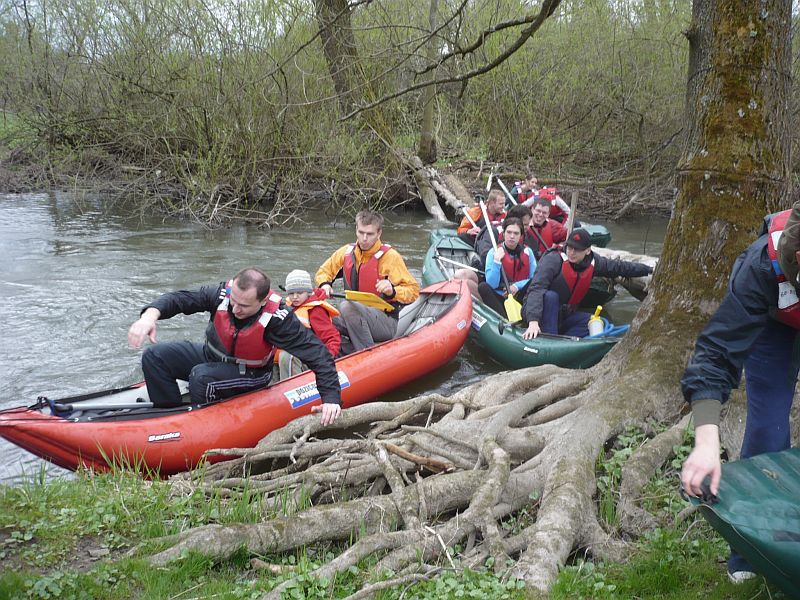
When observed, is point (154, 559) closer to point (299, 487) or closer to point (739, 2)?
point (299, 487)

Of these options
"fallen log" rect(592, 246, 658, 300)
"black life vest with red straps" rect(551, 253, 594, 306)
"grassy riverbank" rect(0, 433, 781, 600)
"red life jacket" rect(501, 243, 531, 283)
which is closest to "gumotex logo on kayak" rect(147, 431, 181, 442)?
"grassy riverbank" rect(0, 433, 781, 600)

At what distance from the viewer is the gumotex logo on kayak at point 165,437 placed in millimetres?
4516

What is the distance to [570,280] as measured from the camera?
265 inches

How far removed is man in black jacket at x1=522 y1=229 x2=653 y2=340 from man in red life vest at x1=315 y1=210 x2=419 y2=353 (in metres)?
1.11

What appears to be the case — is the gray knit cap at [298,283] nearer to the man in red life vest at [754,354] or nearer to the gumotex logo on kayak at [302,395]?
the gumotex logo on kayak at [302,395]

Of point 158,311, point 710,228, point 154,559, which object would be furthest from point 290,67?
point 154,559

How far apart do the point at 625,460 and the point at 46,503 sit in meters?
2.69

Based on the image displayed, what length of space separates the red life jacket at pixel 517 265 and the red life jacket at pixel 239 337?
135 inches

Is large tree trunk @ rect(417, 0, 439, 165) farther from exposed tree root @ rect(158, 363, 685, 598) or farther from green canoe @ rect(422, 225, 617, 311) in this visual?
exposed tree root @ rect(158, 363, 685, 598)

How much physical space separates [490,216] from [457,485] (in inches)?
261

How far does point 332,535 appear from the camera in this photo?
3096mm

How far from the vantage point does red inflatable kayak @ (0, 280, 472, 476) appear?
14.1ft

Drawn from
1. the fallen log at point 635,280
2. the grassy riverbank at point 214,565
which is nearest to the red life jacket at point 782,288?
the grassy riverbank at point 214,565

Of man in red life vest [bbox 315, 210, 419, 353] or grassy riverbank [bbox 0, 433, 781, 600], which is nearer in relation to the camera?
grassy riverbank [bbox 0, 433, 781, 600]
